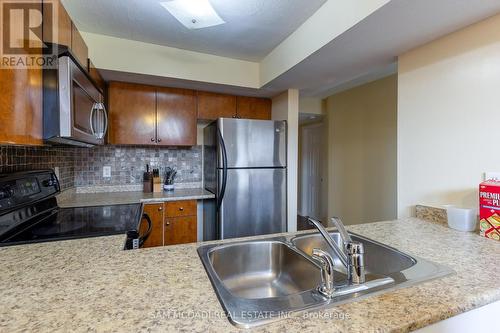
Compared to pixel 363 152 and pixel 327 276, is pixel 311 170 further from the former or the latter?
pixel 327 276

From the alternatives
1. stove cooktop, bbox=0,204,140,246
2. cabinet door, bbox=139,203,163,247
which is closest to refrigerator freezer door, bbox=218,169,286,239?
cabinet door, bbox=139,203,163,247

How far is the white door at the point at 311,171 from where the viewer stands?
4.49m

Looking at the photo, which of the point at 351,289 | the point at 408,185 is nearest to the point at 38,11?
the point at 351,289

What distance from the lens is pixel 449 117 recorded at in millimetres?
1408

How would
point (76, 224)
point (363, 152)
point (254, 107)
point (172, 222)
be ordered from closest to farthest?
point (76, 224)
point (172, 222)
point (254, 107)
point (363, 152)

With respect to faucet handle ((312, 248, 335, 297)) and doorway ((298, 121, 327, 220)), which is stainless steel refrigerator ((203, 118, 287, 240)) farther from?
doorway ((298, 121, 327, 220))

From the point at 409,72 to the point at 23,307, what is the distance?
2177 mm

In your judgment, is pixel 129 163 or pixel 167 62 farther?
pixel 129 163

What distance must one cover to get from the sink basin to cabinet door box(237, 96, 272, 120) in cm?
208

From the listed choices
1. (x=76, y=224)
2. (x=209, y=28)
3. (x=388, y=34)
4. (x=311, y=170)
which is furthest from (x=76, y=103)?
(x=311, y=170)

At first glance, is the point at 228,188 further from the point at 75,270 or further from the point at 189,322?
the point at 189,322

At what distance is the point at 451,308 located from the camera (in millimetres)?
607

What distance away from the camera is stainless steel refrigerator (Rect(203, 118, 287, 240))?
92.1 inches

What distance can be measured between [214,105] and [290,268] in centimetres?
217
